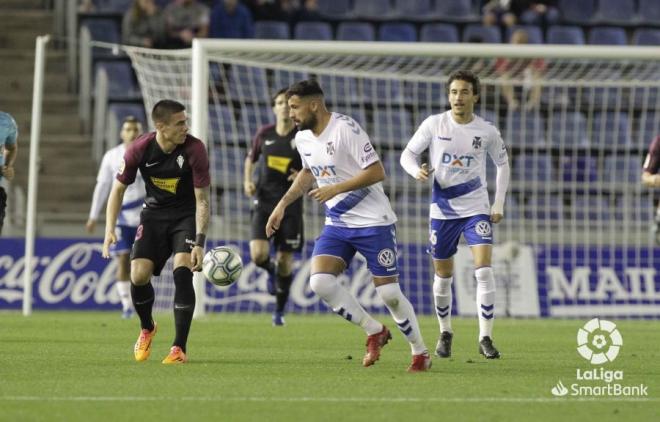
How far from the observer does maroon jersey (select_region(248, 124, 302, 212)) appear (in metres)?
14.1

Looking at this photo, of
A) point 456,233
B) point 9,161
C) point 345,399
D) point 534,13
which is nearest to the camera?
point 345,399

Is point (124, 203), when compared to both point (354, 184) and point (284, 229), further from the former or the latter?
point (354, 184)

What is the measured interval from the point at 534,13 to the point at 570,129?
353 cm

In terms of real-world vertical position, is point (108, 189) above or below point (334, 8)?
below

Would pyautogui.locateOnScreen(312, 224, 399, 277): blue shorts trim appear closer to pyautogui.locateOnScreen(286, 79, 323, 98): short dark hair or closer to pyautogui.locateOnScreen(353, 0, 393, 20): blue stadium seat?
pyautogui.locateOnScreen(286, 79, 323, 98): short dark hair

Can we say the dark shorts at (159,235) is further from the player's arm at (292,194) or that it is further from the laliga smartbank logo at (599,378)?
the laliga smartbank logo at (599,378)

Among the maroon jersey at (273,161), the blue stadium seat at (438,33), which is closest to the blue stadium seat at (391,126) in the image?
the blue stadium seat at (438,33)

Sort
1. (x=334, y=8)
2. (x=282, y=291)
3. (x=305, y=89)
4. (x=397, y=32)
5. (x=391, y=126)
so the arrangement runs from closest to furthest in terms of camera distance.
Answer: (x=305, y=89) < (x=282, y=291) < (x=391, y=126) < (x=397, y=32) < (x=334, y=8)

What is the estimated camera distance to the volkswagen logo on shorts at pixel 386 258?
901 centimetres

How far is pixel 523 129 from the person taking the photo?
19.2 m

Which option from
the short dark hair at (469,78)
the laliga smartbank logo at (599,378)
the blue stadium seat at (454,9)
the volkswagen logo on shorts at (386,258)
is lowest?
the laliga smartbank logo at (599,378)

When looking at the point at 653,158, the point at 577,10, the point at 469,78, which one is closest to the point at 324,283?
the point at 469,78

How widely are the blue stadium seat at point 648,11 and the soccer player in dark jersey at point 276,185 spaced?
10.8 metres

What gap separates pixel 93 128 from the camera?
21.1m
